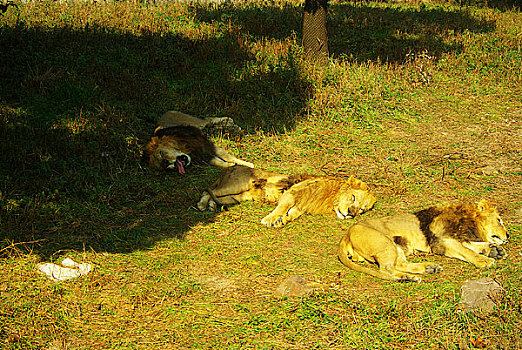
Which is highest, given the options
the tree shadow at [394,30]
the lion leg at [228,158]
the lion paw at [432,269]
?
the tree shadow at [394,30]

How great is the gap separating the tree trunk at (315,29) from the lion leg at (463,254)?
804cm

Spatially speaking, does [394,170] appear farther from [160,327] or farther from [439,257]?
[160,327]

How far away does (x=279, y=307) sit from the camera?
5.19 meters

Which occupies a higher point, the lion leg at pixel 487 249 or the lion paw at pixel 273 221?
the lion leg at pixel 487 249

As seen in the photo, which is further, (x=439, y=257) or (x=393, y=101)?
(x=393, y=101)

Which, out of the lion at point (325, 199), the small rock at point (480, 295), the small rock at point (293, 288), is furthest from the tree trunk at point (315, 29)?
the small rock at point (480, 295)

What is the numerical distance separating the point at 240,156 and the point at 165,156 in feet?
5.31

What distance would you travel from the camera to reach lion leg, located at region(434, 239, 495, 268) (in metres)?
5.79

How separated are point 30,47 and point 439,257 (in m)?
10.2

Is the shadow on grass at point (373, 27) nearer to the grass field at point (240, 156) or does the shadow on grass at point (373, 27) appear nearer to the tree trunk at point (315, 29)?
the grass field at point (240, 156)

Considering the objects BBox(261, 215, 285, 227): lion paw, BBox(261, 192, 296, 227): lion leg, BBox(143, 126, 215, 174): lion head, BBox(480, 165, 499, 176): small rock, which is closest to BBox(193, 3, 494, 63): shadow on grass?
BBox(480, 165, 499, 176): small rock

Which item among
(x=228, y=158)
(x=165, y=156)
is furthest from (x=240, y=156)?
(x=165, y=156)

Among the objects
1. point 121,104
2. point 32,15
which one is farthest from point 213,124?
point 32,15

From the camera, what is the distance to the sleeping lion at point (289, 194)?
7.36 m
